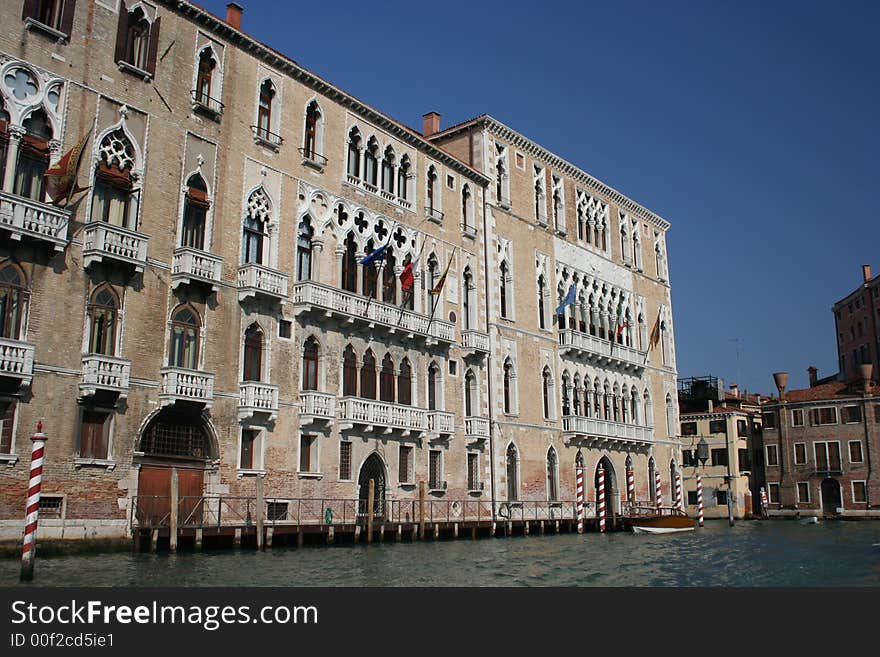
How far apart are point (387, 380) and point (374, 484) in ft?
10.2

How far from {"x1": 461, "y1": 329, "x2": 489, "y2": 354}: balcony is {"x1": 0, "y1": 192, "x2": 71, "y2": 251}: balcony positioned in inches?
572

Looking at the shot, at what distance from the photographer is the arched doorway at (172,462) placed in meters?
19.0

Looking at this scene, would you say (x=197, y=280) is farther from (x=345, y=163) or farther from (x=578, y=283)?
(x=578, y=283)

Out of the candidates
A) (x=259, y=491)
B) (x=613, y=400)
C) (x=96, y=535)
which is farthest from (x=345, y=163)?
(x=613, y=400)

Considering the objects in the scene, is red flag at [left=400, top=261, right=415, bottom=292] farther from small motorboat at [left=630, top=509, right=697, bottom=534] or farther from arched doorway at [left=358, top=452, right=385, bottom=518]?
small motorboat at [left=630, top=509, right=697, bottom=534]

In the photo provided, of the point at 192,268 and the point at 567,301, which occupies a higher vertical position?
the point at 567,301

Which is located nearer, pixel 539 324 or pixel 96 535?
pixel 96 535

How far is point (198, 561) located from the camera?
54.0 feet

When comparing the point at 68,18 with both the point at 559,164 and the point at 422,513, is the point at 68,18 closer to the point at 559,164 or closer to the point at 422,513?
the point at 422,513

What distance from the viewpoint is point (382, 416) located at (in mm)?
24984

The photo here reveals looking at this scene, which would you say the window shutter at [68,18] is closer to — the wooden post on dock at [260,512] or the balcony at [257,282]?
the balcony at [257,282]

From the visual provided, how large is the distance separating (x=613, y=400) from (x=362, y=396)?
15787 mm

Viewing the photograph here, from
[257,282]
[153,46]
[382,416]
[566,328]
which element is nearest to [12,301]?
[257,282]

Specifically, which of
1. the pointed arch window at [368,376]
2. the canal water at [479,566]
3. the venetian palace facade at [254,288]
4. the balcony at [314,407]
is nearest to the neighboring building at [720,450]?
the venetian palace facade at [254,288]
